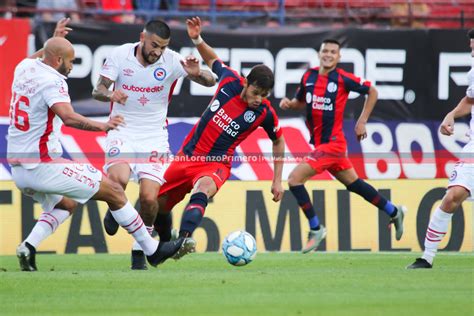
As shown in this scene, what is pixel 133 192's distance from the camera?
15250mm

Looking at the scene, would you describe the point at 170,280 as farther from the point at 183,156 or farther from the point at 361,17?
the point at 361,17

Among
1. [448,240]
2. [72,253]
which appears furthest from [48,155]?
[448,240]

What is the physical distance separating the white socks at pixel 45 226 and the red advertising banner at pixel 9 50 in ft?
16.7

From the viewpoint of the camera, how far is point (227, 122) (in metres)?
11.2

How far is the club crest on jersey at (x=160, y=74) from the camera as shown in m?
11.2

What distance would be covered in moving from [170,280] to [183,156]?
7.15 feet

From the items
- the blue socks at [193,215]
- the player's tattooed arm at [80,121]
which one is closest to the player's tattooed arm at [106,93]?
the player's tattooed arm at [80,121]

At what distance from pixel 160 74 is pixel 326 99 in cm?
367

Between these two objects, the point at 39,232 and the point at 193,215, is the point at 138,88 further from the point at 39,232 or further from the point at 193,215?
the point at 39,232

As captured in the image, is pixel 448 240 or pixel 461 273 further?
pixel 448 240

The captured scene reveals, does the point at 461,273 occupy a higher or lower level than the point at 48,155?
lower

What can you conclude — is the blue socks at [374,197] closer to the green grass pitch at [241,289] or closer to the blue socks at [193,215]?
the green grass pitch at [241,289]

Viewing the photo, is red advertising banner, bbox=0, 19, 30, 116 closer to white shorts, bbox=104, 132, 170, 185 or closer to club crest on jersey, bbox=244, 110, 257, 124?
white shorts, bbox=104, 132, 170, 185

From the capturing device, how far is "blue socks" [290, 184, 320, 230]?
1370 cm
